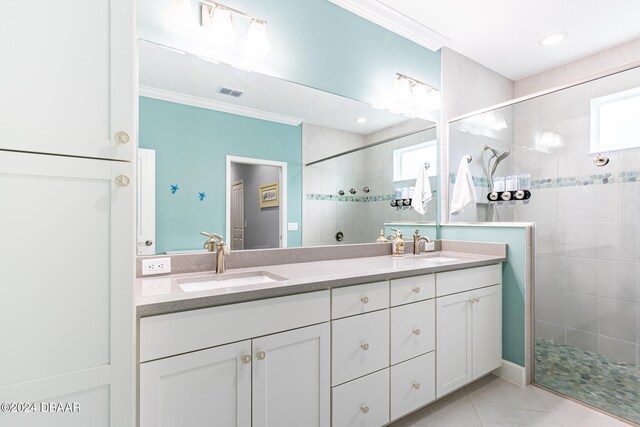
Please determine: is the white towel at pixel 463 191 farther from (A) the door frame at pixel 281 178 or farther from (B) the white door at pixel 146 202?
(B) the white door at pixel 146 202

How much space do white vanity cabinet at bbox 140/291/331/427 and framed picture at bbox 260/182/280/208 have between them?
2.32 feet

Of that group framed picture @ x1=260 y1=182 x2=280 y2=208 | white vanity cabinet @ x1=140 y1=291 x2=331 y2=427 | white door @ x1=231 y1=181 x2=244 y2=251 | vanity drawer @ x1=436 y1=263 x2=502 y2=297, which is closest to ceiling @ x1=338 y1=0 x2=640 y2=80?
framed picture @ x1=260 y1=182 x2=280 y2=208

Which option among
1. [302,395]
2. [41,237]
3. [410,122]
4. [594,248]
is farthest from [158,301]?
[594,248]

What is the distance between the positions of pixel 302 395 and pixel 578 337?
2.61 meters

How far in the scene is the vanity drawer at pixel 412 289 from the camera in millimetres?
1631

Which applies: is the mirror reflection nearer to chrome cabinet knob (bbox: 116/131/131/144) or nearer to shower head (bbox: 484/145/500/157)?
chrome cabinet knob (bbox: 116/131/131/144)

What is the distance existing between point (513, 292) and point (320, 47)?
2.20 metres

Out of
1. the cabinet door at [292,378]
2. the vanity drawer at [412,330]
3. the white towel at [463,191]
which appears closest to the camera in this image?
the cabinet door at [292,378]

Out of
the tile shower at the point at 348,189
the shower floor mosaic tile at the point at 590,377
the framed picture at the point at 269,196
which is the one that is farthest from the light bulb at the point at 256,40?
the shower floor mosaic tile at the point at 590,377

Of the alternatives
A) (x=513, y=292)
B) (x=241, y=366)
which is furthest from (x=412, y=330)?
(x=513, y=292)

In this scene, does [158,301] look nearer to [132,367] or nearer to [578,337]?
[132,367]

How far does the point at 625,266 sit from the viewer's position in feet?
7.81

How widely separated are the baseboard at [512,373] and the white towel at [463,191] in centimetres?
122

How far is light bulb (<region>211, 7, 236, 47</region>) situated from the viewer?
163cm
